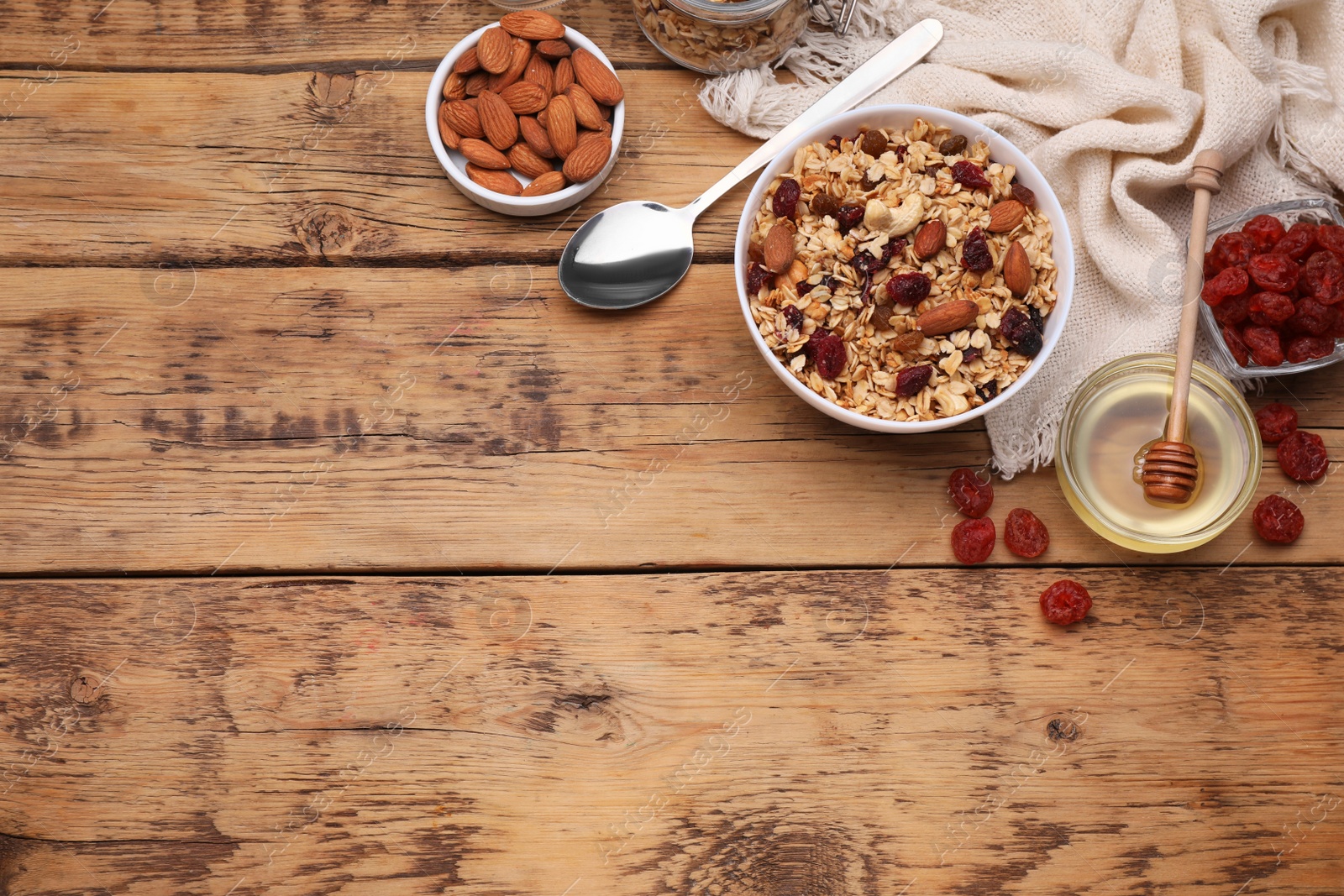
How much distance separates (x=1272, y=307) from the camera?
1.07 metres

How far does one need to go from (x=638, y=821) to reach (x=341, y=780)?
1.21 ft

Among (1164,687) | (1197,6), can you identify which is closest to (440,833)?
(1164,687)

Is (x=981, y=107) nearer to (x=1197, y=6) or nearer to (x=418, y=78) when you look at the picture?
(x=1197, y=6)

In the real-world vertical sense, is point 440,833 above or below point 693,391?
below

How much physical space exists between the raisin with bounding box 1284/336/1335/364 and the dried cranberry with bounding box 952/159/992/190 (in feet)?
1.35

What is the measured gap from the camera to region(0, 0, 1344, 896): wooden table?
113 centimetres

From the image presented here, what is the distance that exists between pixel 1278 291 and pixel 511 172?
940mm

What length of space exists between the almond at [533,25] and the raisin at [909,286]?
0.54m

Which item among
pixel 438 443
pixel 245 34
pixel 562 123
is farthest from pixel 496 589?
pixel 245 34

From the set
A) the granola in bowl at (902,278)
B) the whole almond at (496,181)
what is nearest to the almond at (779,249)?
the granola in bowl at (902,278)

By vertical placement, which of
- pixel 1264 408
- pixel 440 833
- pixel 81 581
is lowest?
pixel 440 833

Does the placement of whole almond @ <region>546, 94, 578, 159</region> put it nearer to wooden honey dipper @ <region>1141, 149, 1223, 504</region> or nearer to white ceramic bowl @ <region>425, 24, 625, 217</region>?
white ceramic bowl @ <region>425, 24, 625, 217</region>

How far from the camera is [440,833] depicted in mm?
1126

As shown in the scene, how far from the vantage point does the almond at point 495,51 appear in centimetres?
117
